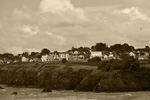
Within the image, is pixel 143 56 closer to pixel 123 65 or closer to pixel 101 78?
pixel 123 65

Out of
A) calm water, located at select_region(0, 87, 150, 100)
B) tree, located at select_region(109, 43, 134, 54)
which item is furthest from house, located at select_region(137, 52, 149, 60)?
calm water, located at select_region(0, 87, 150, 100)

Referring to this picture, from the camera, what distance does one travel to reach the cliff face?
7568cm

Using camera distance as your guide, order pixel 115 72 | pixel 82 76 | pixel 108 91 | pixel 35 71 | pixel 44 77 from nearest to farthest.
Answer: pixel 108 91 < pixel 115 72 < pixel 82 76 < pixel 44 77 < pixel 35 71

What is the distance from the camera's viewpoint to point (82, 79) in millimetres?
87750

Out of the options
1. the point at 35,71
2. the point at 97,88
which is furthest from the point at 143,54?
the point at 97,88

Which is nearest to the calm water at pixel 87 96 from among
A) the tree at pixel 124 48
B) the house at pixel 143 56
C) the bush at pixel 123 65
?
the bush at pixel 123 65

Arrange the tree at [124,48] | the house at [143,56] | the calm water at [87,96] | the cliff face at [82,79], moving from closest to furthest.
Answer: the calm water at [87,96], the cliff face at [82,79], the house at [143,56], the tree at [124,48]

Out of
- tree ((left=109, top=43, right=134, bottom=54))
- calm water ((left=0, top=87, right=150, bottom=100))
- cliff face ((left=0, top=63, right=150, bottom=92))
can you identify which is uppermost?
tree ((left=109, top=43, right=134, bottom=54))

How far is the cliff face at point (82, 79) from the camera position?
7568 cm

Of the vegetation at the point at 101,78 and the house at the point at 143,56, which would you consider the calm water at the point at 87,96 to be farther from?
the house at the point at 143,56

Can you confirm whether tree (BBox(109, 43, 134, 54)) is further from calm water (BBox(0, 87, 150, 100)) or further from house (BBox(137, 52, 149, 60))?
calm water (BBox(0, 87, 150, 100))

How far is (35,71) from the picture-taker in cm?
11588

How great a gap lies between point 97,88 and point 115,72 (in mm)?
7317

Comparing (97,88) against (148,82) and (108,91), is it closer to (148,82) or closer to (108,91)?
(108,91)
